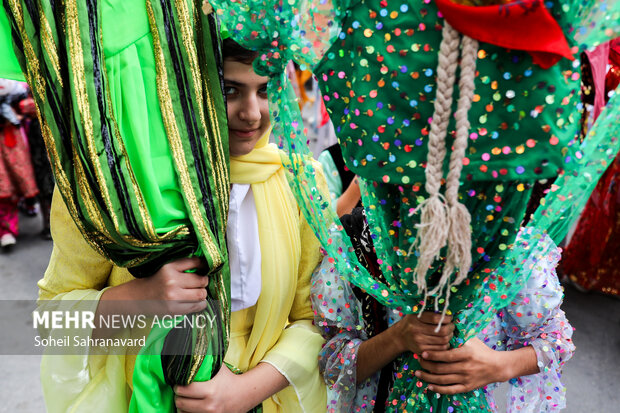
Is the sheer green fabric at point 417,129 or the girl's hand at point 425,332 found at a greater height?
the sheer green fabric at point 417,129

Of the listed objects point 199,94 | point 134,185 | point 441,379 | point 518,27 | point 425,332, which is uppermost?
point 518,27

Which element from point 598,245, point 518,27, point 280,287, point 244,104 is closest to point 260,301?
point 280,287

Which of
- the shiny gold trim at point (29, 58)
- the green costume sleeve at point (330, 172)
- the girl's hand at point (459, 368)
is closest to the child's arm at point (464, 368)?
the girl's hand at point (459, 368)

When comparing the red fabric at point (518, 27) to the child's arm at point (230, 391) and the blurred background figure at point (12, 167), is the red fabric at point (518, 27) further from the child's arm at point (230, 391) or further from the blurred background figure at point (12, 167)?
the blurred background figure at point (12, 167)

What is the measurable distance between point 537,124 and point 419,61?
17 cm

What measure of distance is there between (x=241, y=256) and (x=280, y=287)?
0.11 meters

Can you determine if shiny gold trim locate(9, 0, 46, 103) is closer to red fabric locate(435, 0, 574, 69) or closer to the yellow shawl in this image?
the yellow shawl

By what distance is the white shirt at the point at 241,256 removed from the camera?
1.13 metres

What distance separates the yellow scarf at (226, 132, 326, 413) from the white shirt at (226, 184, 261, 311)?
0.02 metres

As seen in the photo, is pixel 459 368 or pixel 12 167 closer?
pixel 459 368

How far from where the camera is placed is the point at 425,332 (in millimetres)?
952

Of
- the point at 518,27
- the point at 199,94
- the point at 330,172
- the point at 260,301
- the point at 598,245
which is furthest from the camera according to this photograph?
the point at 598,245

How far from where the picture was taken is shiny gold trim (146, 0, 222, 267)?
2.98ft

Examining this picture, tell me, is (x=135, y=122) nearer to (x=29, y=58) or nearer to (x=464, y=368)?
(x=29, y=58)
